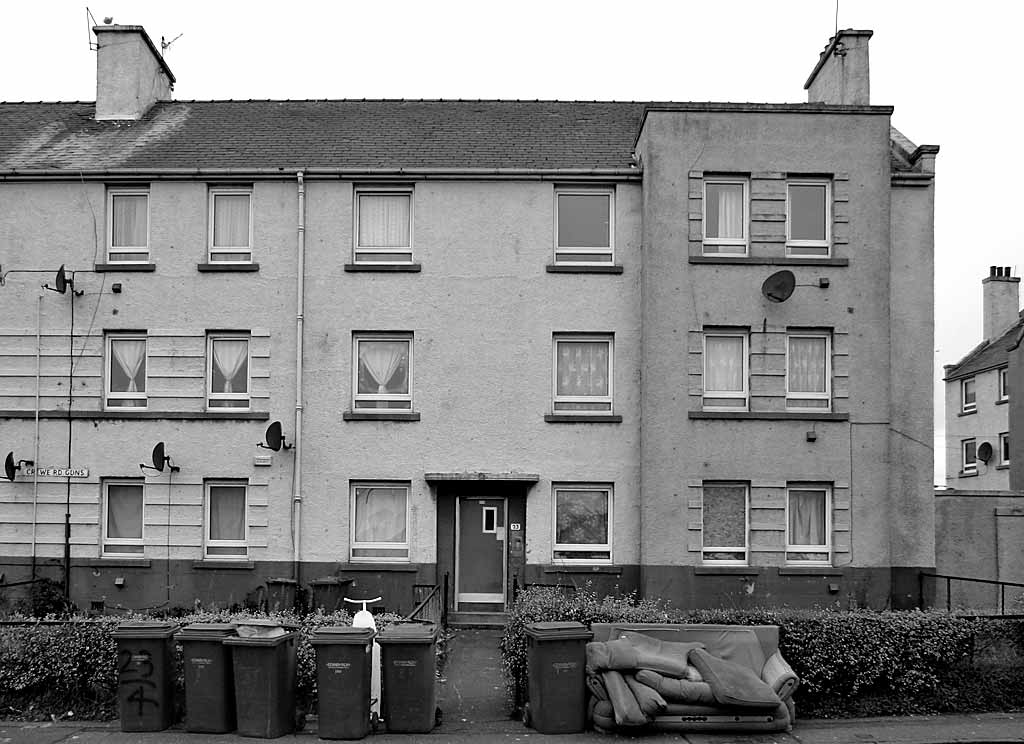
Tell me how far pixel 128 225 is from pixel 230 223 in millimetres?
1993

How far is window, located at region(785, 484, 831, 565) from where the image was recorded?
18.9 meters

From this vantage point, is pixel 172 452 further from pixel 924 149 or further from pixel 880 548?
pixel 924 149

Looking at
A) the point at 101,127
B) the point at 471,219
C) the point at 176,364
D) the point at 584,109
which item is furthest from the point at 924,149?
the point at 101,127

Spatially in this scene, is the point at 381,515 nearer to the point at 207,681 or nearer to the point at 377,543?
the point at 377,543

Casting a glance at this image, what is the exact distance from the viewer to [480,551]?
769 inches

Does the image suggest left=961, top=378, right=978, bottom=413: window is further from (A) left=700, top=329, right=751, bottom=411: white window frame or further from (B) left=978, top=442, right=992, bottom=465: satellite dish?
(A) left=700, top=329, right=751, bottom=411: white window frame

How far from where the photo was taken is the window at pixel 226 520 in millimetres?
19234

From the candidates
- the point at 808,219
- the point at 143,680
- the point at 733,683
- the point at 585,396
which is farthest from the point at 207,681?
the point at 808,219

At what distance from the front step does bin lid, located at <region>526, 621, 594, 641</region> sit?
7684mm

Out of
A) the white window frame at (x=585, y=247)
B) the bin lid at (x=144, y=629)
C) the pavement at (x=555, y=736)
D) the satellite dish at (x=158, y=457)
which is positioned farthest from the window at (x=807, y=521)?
the bin lid at (x=144, y=629)

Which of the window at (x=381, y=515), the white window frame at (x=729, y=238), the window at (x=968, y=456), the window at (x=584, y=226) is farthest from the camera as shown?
the window at (x=968, y=456)

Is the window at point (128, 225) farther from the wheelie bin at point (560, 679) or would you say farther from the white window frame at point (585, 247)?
the wheelie bin at point (560, 679)

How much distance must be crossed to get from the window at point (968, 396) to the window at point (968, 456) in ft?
4.10

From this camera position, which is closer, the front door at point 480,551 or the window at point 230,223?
the front door at point 480,551
